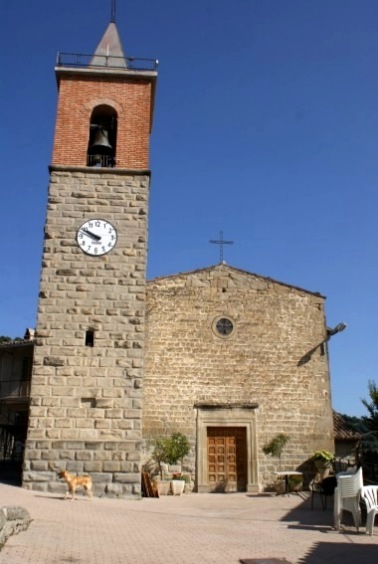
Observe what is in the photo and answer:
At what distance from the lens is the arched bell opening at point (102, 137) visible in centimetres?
1426

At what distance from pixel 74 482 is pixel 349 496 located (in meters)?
5.00

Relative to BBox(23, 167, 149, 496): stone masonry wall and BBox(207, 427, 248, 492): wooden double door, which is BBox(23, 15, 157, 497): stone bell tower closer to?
BBox(23, 167, 149, 496): stone masonry wall

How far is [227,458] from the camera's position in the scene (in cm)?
1641

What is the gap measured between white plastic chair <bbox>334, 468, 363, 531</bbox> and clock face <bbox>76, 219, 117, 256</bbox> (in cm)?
740

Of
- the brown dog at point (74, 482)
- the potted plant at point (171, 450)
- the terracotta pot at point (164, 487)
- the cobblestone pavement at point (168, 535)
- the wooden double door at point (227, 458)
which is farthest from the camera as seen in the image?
the wooden double door at point (227, 458)

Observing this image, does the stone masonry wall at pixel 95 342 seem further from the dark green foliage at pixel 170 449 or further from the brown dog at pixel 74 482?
the dark green foliage at pixel 170 449

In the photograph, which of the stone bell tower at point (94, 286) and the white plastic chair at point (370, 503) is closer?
the white plastic chair at point (370, 503)

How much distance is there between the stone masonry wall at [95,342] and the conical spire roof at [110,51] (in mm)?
3697

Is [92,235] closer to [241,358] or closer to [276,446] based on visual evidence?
[241,358]

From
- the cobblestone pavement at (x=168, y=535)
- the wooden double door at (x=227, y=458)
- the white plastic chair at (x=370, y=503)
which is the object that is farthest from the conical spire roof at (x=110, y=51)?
the white plastic chair at (x=370, y=503)

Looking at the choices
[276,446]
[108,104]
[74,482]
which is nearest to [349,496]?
[74,482]

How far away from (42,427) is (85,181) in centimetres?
605

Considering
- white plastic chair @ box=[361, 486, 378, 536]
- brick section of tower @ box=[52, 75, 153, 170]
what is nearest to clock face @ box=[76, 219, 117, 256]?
brick section of tower @ box=[52, 75, 153, 170]

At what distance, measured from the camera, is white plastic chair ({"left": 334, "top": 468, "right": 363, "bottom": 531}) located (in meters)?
8.46
